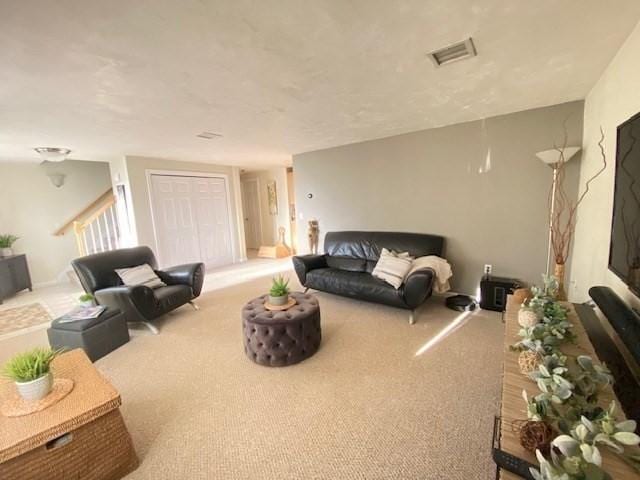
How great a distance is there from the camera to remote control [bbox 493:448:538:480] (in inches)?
31.1

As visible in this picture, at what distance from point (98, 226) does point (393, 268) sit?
5270 millimetres

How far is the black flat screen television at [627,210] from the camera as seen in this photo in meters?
1.27

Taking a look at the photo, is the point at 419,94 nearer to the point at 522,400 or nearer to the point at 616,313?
the point at 616,313

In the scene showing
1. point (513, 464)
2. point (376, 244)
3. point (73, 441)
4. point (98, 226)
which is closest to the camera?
point (513, 464)

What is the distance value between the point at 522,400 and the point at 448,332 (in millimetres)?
1750

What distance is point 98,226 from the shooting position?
5.02m

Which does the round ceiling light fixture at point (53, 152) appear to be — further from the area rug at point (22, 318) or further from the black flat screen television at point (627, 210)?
the black flat screen television at point (627, 210)

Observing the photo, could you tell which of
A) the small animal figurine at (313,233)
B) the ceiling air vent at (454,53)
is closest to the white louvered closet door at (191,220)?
the small animal figurine at (313,233)

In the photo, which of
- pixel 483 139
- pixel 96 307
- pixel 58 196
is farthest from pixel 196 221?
pixel 483 139

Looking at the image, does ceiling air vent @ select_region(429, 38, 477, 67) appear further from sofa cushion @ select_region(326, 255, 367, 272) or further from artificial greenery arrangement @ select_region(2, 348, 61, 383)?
artificial greenery arrangement @ select_region(2, 348, 61, 383)

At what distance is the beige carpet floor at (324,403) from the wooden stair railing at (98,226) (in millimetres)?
3248

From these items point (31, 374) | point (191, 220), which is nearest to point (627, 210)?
point (31, 374)

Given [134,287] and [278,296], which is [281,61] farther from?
[134,287]

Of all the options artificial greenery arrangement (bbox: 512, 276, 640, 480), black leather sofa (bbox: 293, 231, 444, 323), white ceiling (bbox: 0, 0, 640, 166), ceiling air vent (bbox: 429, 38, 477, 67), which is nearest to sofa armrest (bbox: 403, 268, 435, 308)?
black leather sofa (bbox: 293, 231, 444, 323)
